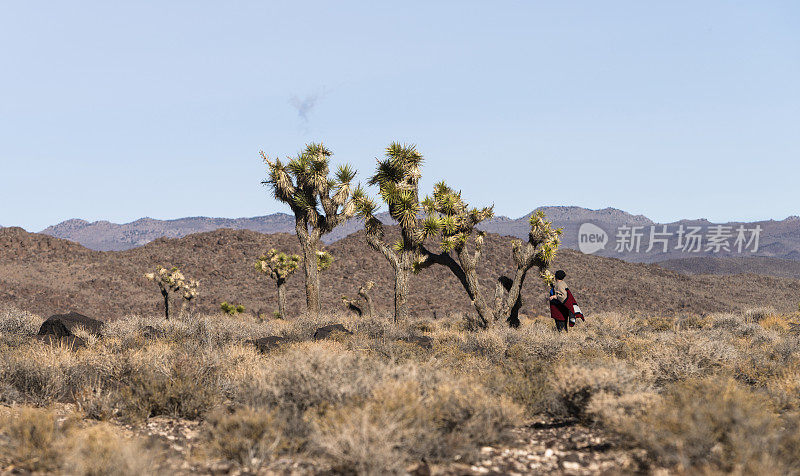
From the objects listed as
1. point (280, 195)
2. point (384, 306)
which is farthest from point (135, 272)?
point (280, 195)

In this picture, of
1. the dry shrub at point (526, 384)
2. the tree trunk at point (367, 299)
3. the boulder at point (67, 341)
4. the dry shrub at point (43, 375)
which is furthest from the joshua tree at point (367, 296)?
the dry shrub at point (43, 375)

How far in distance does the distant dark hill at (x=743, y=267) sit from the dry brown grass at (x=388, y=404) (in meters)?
102

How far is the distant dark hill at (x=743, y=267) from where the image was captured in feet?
321

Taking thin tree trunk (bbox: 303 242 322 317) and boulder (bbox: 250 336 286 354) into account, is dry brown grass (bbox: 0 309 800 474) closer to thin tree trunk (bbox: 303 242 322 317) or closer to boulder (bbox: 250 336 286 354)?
boulder (bbox: 250 336 286 354)

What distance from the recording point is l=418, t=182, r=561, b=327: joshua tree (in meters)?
19.3

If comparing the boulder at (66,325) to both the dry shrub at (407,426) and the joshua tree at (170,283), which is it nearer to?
the joshua tree at (170,283)

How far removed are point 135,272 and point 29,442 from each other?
50242 millimetres

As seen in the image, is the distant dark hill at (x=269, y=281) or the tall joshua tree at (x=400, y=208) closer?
the tall joshua tree at (x=400, y=208)

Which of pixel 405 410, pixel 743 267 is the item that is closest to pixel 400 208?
pixel 405 410

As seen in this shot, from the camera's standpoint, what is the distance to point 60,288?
146ft

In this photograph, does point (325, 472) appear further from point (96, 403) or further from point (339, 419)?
point (96, 403)

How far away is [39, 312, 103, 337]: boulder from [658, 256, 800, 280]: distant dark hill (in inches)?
4128

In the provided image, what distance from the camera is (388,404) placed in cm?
611

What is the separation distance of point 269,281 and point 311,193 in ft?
102
